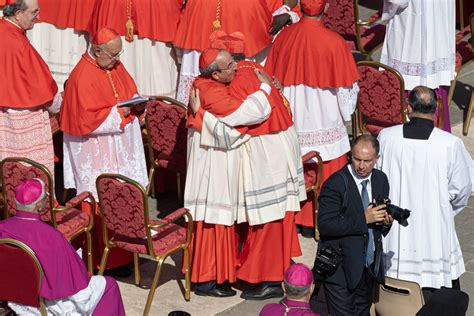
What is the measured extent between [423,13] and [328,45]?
175 centimetres

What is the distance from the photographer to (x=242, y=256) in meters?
10.7

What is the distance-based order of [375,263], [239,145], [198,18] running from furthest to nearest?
[198,18]
[239,145]
[375,263]

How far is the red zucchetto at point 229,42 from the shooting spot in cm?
1023

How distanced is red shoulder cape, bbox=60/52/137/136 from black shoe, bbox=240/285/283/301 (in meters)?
1.71

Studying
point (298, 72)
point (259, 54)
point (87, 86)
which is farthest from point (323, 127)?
point (87, 86)

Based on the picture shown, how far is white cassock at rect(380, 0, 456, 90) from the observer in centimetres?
1275

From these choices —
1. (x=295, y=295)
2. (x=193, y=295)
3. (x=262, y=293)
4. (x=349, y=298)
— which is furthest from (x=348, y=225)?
(x=193, y=295)

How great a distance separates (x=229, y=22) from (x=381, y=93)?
1475 mm

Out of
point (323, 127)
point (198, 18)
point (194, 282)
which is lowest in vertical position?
point (194, 282)

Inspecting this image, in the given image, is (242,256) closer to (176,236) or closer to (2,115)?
(176,236)

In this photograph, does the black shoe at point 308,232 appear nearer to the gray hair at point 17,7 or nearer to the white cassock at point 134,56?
the white cassock at point 134,56

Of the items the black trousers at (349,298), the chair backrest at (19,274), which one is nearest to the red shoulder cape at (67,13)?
the chair backrest at (19,274)

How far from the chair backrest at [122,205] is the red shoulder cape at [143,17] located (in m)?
2.70

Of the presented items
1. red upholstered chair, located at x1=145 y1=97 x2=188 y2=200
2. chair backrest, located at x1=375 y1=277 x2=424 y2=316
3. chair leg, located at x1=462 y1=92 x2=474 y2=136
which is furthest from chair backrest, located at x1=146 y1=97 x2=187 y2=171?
chair leg, located at x1=462 y1=92 x2=474 y2=136
